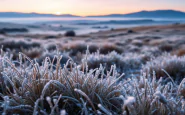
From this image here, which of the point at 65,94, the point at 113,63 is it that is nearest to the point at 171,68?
the point at 113,63

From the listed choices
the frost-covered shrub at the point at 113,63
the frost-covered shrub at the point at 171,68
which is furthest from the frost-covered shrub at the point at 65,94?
the frost-covered shrub at the point at 113,63

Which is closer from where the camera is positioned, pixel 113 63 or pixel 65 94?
pixel 65 94

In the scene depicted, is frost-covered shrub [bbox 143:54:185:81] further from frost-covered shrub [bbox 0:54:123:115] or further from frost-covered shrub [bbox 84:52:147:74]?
frost-covered shrub [bbox 0:54:123:115]

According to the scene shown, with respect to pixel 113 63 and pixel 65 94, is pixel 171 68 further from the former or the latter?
pixel 65 94

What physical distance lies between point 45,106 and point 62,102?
0.13 m

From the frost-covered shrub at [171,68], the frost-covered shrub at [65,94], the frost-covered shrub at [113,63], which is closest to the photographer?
the frost-covered shrub at [65,94]

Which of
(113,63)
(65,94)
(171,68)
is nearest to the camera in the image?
(65,94)

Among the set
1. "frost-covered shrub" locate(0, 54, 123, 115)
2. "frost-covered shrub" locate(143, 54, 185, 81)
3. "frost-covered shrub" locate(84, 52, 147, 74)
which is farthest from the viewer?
"frost-covered shrub" locate(84, 52, 147, 74)

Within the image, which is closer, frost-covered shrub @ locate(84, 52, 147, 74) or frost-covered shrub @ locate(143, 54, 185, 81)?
frost-covered shrub @ locate(143, 54, 185, 81)

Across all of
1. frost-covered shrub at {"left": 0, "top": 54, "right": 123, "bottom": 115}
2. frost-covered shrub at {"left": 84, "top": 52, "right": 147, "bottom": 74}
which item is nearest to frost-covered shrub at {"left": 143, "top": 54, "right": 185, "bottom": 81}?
frost-covered shrub at {"left": 84, "top": 52, "right": 147, "bottom": 74}

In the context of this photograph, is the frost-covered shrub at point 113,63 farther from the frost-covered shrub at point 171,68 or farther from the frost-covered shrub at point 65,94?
the frost-covered shrub at point 65,94

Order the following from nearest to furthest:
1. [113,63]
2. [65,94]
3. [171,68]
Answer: [65,94] < [171,68] < [113,63]

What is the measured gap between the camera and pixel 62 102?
65.2 inches

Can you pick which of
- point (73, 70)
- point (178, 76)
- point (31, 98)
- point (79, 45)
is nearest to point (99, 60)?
point (178, 76)
